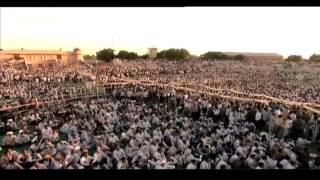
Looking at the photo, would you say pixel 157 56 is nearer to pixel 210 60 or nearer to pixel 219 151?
pixel 210 60

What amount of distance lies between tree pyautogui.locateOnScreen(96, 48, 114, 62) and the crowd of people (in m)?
0.61

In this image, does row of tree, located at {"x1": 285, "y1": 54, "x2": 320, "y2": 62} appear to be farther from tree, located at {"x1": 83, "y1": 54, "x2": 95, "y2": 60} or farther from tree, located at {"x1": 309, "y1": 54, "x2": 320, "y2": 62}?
tree, located at {"x1": 83, "y1": 54, "x2": 95, "y2": 60}

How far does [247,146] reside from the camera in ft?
22.4

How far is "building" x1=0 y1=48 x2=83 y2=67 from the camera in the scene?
777cm

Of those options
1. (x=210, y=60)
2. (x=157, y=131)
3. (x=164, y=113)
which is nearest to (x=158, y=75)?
(x=164, y=113)

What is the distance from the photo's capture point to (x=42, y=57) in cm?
845

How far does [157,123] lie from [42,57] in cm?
243

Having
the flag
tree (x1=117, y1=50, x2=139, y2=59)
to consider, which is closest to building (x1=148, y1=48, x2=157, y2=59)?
tree (x1=117, y1=50, x2=139, y2=59)

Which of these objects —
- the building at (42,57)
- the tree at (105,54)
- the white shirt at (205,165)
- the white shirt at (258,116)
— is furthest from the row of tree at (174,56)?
the white shirt at (205,165)

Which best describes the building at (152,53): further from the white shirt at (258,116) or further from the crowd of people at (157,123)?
the white shirt at (258,116)

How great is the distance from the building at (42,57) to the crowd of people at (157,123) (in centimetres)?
53

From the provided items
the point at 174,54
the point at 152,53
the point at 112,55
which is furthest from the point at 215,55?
the point at 112,55

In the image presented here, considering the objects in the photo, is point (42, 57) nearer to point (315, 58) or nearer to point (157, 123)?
point (157, 123)
